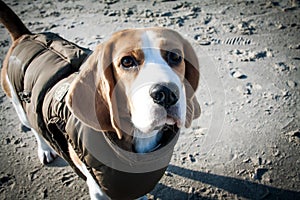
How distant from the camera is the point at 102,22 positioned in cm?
457

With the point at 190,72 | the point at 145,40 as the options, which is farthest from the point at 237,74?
the point at 145,40

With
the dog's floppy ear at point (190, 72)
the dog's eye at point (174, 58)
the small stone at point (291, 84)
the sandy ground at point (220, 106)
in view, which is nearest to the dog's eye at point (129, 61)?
the dog's eye at point (174, 58)

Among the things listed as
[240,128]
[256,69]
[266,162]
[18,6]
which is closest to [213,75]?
[256,69]

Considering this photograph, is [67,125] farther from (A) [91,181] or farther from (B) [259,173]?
(B) [259,173]

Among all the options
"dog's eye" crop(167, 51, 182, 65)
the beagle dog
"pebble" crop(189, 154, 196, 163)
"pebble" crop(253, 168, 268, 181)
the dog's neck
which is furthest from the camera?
"pebble" crop(189, 154, 196, 163)

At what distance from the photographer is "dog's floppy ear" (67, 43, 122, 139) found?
5.57 feet

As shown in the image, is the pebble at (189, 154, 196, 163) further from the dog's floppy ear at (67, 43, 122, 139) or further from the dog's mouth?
the dog's floppy ear at (67, 43, 122, 139)

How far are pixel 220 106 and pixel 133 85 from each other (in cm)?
185

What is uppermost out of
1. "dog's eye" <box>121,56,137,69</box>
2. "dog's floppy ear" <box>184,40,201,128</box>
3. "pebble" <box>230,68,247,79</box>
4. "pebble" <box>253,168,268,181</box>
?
"dog's eye" <box>121,56,137,69</box>

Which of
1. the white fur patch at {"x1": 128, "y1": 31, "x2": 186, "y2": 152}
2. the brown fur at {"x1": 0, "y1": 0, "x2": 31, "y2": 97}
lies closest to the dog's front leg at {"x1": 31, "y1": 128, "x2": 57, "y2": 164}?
the brown fur at {"x1": 0, "y1": 0, "x2": 31, "y2": 97}

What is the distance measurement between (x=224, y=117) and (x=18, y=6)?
395 centimetres

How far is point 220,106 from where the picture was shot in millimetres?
3238

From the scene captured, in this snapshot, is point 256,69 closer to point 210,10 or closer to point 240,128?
point 240,128

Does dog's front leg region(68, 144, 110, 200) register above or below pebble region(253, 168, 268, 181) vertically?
above
